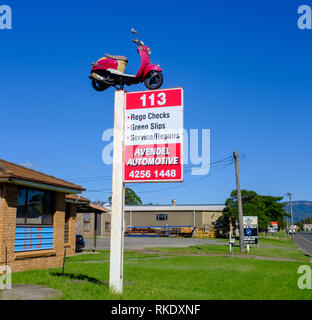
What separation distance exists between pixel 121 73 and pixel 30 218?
248 inches

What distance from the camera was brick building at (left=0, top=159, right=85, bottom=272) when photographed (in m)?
12.6

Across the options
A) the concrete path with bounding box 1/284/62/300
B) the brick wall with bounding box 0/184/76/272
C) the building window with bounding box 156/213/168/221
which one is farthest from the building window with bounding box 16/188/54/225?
the building window with bounding box 156/213/168/221

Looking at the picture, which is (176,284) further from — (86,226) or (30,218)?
(86,226)

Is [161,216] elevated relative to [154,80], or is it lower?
lower

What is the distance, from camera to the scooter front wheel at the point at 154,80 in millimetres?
12266

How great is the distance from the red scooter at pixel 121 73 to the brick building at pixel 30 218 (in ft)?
13.6

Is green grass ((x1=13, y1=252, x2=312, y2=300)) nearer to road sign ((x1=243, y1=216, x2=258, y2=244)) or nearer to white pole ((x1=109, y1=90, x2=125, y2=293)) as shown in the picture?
white pole ((x1=109, y1=90, x2=125, y2=293))

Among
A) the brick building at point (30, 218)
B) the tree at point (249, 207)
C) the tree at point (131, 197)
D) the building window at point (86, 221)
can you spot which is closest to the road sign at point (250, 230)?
the brick building at point (30, 218)

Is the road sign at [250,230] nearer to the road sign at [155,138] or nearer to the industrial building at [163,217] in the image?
the road sign at [155,138]

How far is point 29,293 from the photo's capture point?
30.4ft

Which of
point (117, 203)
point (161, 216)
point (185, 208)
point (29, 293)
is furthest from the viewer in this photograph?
point (161, 216)

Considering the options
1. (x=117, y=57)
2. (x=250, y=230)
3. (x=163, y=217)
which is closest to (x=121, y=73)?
(x=117, y=57)
